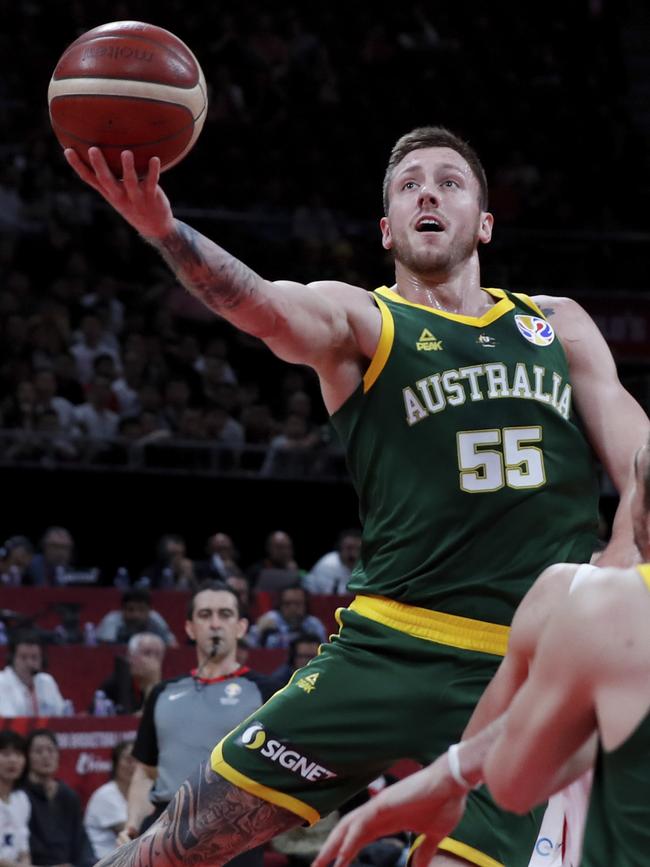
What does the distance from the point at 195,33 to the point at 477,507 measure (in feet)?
49.6

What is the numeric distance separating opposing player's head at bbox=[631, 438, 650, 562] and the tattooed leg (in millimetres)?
1869

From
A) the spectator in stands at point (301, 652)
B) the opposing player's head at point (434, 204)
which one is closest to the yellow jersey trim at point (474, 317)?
the opposing player's head at point (434, 204)

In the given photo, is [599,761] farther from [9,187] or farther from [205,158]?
[205,158]

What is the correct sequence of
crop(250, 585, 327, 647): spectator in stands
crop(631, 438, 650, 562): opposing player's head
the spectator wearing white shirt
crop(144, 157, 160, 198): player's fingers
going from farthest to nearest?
the spectator wearing white shirt, crop(250, 585, 327, 647): spectator in stands, crop(144, 157, 160, 198): player's fingers, crop(631, 438, 650, 562): opposing player's head

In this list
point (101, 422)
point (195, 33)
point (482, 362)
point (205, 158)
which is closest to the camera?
point (482, 362)

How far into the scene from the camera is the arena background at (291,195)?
13945 millimetres

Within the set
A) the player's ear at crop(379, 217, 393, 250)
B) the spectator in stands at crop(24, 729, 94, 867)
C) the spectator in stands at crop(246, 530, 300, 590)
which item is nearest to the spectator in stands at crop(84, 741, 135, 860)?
the spectator in stands at crop(24, 729, 94, 867)

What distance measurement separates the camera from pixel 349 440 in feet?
15.1

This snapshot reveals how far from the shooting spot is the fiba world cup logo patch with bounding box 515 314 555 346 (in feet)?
15.4

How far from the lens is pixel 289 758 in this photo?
4.32 m

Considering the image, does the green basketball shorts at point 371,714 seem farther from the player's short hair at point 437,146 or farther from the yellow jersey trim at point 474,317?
Answer: the player's short hair at point 437,146

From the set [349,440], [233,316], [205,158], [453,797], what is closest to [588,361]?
[349,440]

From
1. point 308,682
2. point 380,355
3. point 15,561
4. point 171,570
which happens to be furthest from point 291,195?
point 308,682

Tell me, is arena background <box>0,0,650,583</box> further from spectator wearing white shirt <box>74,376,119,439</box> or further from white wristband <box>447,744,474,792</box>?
white wristband <box>447,744,474,792</box>
